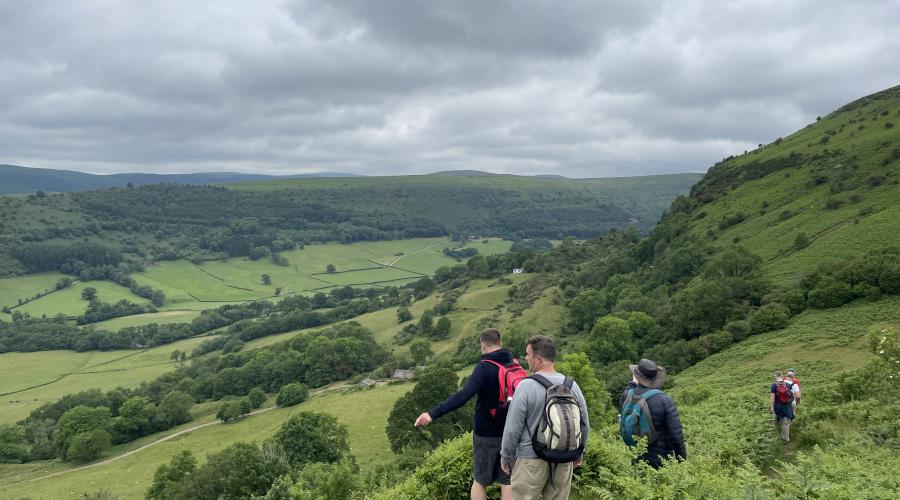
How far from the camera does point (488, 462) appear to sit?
7.84 metres

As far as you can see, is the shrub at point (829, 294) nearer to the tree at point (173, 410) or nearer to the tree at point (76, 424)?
the tree at point (173, 410)

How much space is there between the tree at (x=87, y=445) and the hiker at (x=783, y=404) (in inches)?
3194

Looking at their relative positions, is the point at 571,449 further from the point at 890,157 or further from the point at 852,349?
the point at 890,157

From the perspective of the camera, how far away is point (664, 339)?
55.1 metres

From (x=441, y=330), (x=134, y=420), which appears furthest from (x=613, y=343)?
(x=134, y=420)

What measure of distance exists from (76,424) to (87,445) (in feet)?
18.7

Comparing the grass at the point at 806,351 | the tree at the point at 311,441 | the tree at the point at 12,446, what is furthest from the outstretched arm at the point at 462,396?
the tree at the point at 12,446

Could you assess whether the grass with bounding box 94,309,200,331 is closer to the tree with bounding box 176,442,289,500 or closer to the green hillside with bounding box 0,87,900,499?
the green hillside with bounding box 0,87,900,499

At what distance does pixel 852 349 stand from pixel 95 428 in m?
88.8

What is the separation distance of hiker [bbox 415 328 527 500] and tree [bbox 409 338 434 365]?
83.2 m

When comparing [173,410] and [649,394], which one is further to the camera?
[173,410]

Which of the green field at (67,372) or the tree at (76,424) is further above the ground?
the tree at (76,424)

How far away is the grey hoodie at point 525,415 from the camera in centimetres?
Result: 698

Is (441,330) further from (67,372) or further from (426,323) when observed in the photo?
(67,372)
